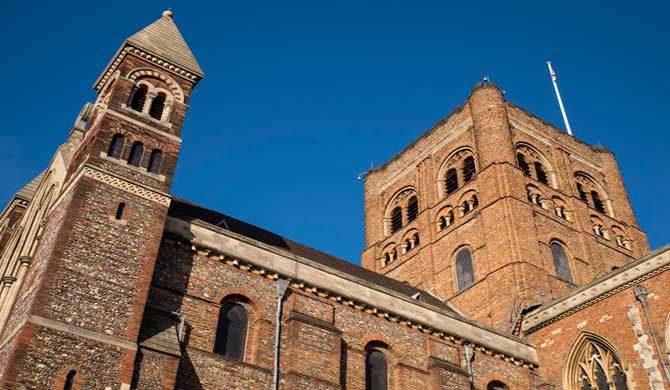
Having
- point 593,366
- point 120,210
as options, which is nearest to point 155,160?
point 120,210

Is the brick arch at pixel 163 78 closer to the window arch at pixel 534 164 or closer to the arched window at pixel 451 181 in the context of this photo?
the arched window at pixel 451 181

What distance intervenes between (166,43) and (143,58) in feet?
5.14

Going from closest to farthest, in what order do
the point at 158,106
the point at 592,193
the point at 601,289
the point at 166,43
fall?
the point at 158,106
the point at 166,43
the point at 601,289
the point at 592,193

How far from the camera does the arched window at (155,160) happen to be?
21.4 meters

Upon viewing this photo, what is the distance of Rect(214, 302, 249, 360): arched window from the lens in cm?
1997

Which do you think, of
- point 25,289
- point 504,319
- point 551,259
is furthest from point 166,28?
point 551,259

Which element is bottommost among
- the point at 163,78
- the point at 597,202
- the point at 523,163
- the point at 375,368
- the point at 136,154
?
the point at 375,368

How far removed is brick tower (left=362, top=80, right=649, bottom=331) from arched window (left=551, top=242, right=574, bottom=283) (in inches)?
2.9

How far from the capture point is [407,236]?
41750 mm

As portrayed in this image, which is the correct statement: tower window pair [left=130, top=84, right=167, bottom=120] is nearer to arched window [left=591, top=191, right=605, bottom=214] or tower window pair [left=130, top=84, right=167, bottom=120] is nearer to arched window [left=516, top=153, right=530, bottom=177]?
arched window [left=516, top=153, right=530, bottom=177]

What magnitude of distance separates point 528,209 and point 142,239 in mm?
22768

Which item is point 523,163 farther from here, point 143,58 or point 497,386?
point 143,58

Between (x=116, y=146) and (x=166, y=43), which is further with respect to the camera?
(x=166, y=43)

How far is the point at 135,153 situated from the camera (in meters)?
21.4
